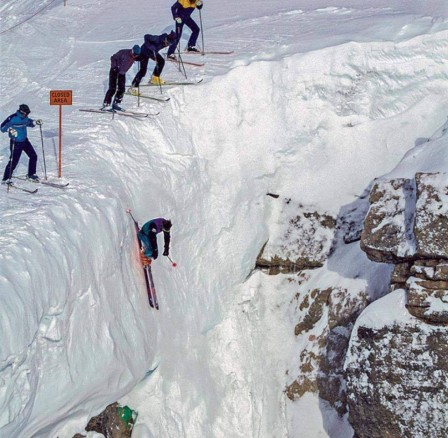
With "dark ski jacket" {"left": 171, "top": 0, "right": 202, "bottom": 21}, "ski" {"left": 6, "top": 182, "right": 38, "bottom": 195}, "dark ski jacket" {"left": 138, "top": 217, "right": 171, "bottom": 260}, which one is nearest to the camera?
"ski" {"left": 6, "top": 182, "right": 38, "bottom": 195}

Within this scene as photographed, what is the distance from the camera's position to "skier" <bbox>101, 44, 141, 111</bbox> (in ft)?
61.7

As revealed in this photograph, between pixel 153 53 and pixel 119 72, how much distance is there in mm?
787

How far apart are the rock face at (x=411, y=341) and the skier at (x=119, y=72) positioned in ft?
18.4

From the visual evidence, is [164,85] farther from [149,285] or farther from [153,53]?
[149,285]

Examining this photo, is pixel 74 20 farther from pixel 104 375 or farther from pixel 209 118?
pixel 104 375

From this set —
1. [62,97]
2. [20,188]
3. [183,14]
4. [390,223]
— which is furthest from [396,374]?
[183,14]

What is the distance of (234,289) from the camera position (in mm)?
18891

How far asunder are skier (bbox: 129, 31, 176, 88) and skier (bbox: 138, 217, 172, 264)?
12.1 feet

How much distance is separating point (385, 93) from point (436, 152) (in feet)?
9.34

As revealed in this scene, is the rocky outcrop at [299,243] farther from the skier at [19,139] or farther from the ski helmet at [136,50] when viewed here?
the skier at [19,139]

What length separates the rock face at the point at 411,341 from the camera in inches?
636

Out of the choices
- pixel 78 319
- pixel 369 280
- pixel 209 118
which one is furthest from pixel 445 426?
pixel 209 118

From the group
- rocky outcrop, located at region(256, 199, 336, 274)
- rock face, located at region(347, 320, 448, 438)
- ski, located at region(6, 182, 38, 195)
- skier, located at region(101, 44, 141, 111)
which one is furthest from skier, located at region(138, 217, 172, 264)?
rock face, located at region(347, 320, 448, 438)

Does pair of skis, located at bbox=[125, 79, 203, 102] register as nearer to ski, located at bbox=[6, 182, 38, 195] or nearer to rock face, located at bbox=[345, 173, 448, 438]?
ski, located at bbox=[6, 182, 38, 195]
